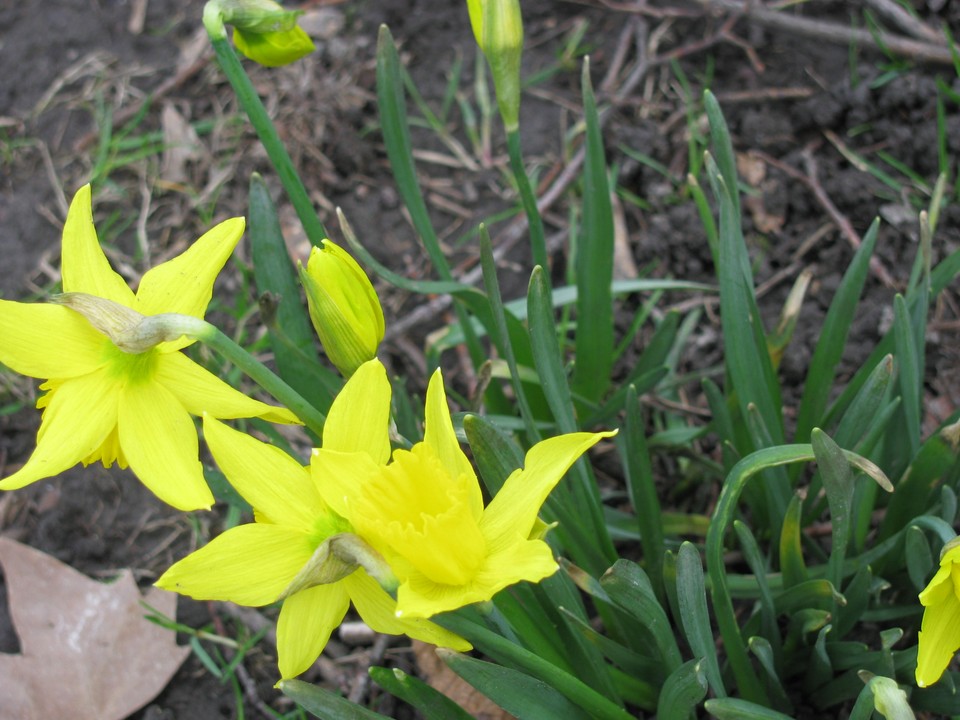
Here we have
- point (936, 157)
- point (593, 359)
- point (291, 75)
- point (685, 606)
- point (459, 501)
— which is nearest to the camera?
point (459, 501)

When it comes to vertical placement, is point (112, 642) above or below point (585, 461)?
below

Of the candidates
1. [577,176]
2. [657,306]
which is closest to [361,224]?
[577,176]

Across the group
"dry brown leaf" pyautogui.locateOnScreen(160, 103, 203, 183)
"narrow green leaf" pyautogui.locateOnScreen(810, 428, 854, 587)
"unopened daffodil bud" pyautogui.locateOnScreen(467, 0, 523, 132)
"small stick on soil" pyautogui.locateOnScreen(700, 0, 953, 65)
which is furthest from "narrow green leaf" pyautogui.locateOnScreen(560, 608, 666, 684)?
"dry brown leaf" pyautogui.locateOnScreen(160, 103, 203, 183)

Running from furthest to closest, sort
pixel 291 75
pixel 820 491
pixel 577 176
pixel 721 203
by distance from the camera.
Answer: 1. pixel 291 75
2. pixel 577 176
3. pixel 820 491
4. pixel 721 203

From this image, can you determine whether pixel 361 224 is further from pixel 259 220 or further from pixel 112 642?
pixel 112 642

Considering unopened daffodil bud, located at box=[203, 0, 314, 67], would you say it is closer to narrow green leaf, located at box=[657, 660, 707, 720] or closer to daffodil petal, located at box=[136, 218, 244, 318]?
daffodil petal, located at box=[136, 218, 244, 318]

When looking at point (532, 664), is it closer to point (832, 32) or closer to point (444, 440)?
point (444, 440)

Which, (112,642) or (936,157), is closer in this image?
(112,642)
